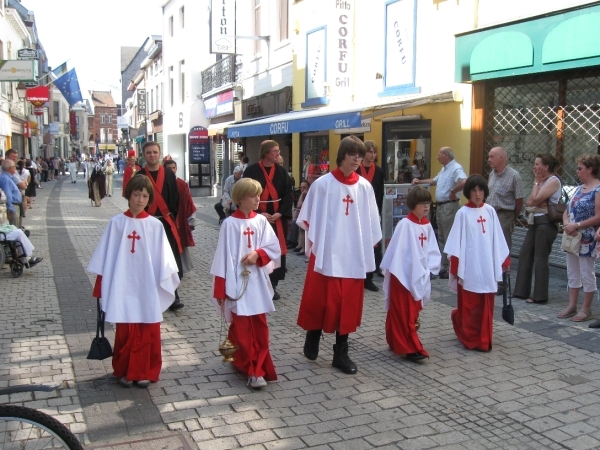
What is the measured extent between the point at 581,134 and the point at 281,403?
6.10 meters

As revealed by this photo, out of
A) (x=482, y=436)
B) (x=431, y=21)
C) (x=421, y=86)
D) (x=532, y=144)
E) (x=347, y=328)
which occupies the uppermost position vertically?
(x=431, y=21)

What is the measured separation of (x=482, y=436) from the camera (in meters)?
3.90

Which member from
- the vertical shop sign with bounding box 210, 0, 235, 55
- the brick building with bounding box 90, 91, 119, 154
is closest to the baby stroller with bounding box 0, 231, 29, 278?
the vertical shop sign with bounding box 210, 0, 235, 55

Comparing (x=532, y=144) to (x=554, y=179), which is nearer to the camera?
(x=554, y=179)

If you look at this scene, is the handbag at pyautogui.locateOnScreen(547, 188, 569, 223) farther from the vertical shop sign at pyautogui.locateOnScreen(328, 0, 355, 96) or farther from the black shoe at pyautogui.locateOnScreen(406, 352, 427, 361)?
the vertical shop sign at pyautogui.locateOnScreen(328, 0, 355, 96)

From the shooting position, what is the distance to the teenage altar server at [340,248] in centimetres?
487

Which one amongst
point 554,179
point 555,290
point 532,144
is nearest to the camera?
point 554,179

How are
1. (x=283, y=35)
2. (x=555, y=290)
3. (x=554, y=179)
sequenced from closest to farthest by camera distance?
(x=554, y=179), (x=555, y=290), (x=283, y=35)

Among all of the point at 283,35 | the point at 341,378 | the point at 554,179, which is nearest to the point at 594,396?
the point at 341,378

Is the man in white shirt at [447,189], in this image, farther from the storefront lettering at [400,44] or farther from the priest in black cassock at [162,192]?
the priest in black cassock at [162,192]

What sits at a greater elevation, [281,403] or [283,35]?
[283,35]

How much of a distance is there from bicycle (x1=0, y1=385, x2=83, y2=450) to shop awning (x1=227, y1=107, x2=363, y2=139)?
7981mm

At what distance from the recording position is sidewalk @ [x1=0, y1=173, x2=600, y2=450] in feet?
12.7

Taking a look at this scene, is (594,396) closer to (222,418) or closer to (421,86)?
(222,418)
